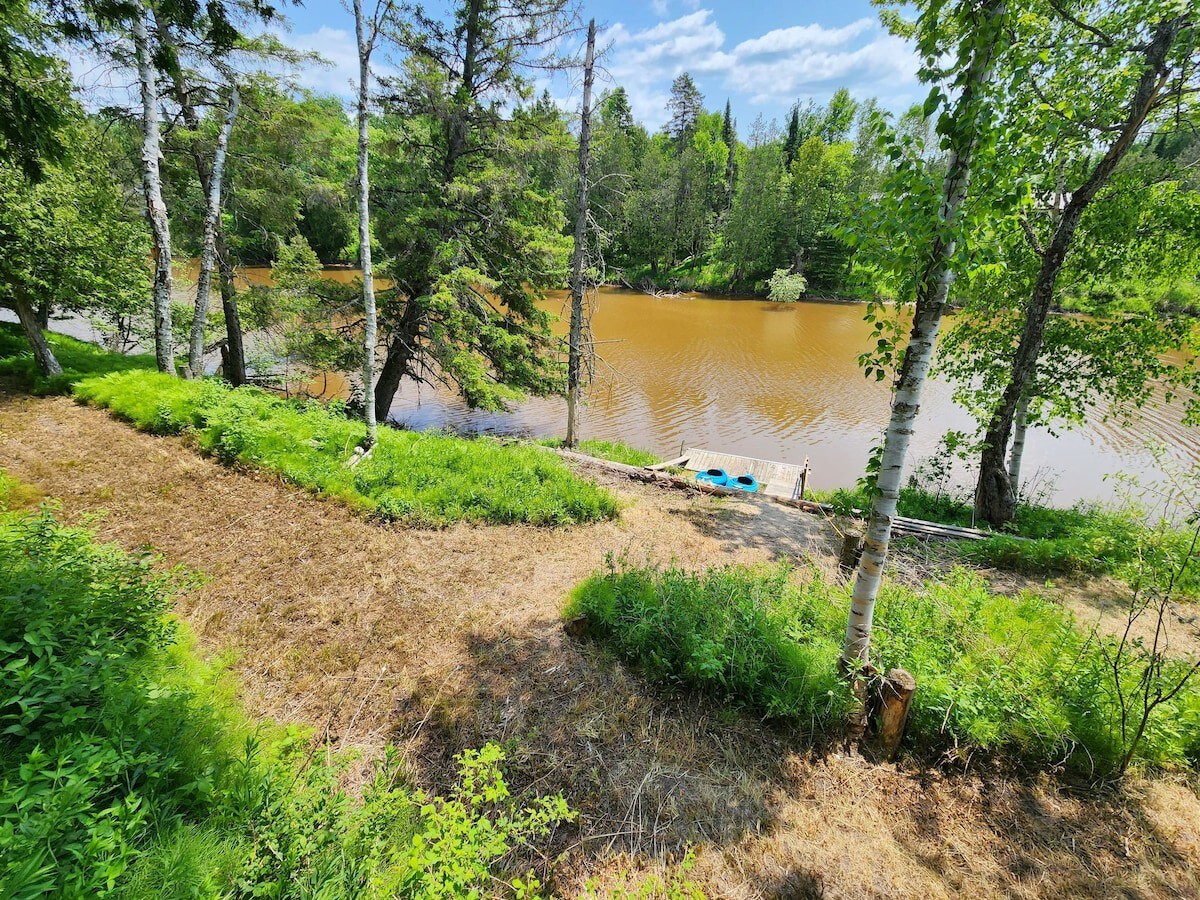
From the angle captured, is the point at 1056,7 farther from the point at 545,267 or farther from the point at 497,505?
the point at 497,505

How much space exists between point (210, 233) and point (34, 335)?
3675 millimetres

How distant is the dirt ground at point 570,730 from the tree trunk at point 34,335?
4467 millimetres

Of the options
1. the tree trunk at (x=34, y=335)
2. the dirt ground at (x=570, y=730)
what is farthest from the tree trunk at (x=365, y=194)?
the tree trunk at (x=34, y=335)

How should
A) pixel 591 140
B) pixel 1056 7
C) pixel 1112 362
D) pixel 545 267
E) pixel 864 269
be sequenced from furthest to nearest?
pixel 545 267 → pixel 591 140 → pixel 1112 362 → pixel 1056 7 → pixel 864 269

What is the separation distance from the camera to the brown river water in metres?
13.4

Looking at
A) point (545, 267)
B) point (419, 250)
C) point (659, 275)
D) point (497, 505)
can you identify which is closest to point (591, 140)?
point (545, 267)

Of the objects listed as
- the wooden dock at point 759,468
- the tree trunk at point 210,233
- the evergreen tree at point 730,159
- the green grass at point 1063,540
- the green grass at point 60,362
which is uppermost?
the evergreen tree at point 730,159

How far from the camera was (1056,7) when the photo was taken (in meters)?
6.45

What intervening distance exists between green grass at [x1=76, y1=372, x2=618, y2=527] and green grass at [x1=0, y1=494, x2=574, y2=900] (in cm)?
372

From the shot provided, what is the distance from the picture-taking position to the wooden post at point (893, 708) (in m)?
3.42

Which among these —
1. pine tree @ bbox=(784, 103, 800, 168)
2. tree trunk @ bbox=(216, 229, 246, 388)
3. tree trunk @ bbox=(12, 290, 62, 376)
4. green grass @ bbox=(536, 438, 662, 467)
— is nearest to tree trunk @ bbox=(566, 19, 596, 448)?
green grass @ bbox=(536, 438, 662, 467)

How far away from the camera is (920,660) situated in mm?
3971

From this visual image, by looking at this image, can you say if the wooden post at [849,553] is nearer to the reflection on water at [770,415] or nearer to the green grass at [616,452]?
the reflection on water at [770,415]

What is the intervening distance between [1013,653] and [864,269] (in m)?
3.51
